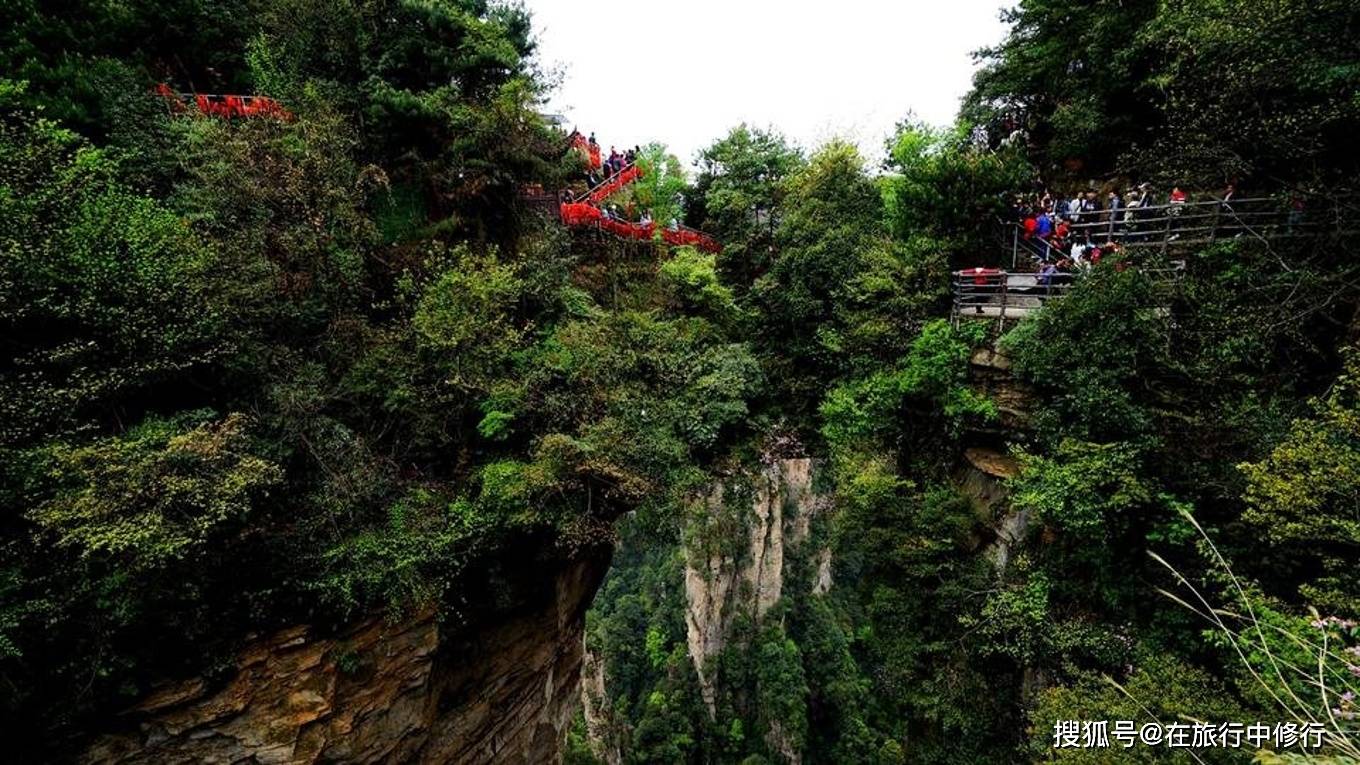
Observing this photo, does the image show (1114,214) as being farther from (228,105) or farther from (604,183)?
(228,105)

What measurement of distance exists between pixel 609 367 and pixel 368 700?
23.3ft

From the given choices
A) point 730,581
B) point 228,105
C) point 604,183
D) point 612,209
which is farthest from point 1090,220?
point 730,581

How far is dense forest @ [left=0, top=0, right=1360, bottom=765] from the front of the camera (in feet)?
22.7

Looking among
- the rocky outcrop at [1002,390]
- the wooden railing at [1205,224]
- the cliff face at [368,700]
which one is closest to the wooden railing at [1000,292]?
the rocky outcrop at [1002,390]

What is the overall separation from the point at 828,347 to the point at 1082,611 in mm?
6770

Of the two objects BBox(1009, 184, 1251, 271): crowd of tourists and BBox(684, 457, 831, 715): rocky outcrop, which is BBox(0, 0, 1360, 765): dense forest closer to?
BBox(1009, 184, 1251, 271): crowd of tourists

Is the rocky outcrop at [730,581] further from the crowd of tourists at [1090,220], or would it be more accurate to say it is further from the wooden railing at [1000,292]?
the crowd of tourists at [1090,220]

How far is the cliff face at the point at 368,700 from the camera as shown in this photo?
308 inches

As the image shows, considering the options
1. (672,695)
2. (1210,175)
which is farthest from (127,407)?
(672,695)

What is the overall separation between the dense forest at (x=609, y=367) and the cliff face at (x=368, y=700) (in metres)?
0.42

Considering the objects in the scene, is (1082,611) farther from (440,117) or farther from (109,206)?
(109,206)

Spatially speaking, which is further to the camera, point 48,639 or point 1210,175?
point 1210,175

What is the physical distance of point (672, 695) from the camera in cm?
3275

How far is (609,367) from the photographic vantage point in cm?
1071
